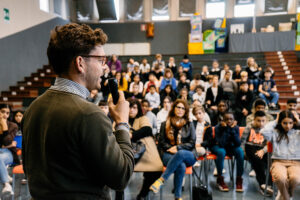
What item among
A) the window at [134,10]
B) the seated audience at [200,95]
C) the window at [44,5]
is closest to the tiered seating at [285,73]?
the seated audience at [200,95]

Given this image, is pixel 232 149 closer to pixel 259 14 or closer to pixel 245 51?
pixel 245 51

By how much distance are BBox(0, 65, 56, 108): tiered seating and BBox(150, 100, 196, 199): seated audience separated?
5.62 meters

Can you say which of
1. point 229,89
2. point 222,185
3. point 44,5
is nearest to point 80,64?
point 222,185

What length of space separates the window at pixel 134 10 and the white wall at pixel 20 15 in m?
4.02

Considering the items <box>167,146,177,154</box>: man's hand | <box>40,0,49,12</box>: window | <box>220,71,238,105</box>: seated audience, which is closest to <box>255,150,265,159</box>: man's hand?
<box>167,146,177,154</box>: man's hand

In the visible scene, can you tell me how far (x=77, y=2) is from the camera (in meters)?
11.4

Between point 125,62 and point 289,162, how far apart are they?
24.9 ft

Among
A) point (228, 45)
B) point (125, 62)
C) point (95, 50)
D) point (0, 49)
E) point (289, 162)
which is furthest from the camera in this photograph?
point (228, 45)

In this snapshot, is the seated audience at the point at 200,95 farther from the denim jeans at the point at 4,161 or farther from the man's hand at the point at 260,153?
the denim jeans at the point at 4,161

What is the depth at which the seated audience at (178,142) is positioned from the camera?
8.99 feet

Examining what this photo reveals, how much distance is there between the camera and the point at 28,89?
7.74 meters

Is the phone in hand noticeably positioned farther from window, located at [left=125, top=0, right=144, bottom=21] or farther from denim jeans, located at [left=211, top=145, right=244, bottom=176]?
window, located at [left=125, top=0, right=144, bottom=21]

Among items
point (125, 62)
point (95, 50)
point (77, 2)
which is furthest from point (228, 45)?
point (95, 50)

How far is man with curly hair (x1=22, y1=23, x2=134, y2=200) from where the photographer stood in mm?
719
